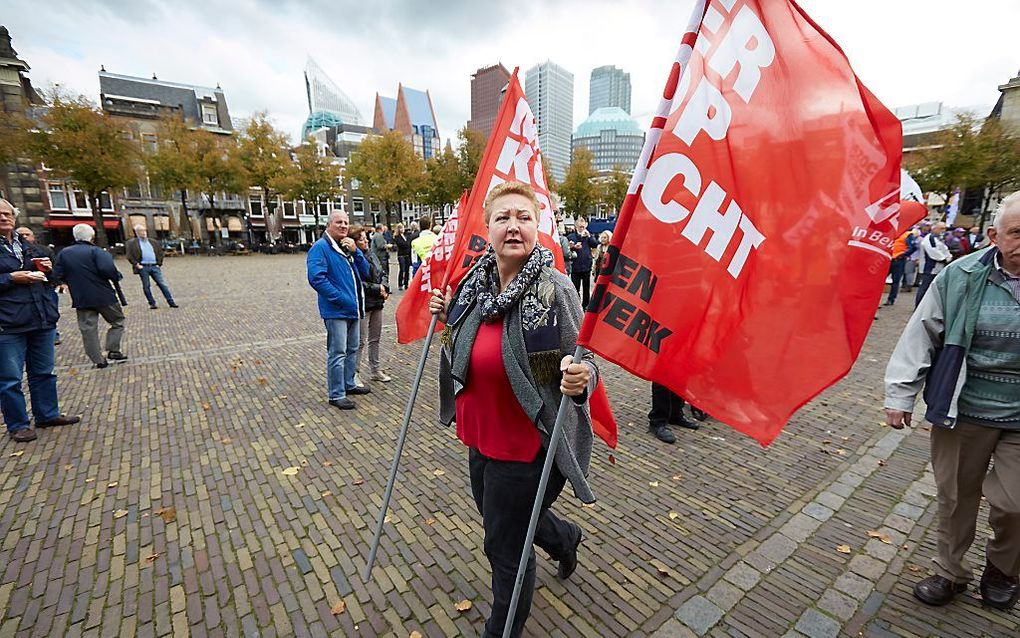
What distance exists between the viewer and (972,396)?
2613mm

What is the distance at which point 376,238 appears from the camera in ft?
43.5

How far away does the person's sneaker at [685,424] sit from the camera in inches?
212

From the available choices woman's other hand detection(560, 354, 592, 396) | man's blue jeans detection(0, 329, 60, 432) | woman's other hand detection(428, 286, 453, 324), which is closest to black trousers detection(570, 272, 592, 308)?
woman's other hand detection(428, 286, 453, 324)

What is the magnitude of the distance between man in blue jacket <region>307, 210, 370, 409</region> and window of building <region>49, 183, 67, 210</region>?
49.5 metres

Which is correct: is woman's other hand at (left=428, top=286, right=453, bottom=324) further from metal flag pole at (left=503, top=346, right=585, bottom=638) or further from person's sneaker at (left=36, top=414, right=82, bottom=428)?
person's sneaker at (left=36, top=414, right=82, bottom=428)

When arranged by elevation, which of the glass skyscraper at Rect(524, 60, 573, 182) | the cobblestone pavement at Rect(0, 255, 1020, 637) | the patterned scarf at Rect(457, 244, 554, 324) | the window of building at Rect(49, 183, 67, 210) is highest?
the glass skyscraper at Rect(524, 60, 573, 182)

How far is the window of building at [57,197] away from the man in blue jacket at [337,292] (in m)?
49.5

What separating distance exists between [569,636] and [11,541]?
159 inches

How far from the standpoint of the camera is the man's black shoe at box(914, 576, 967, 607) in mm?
2830

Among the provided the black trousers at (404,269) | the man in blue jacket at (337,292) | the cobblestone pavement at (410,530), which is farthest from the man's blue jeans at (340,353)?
the black trousers at (404,269)

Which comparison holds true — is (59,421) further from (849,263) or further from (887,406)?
(887,406)

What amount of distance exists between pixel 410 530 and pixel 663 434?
9.28ft

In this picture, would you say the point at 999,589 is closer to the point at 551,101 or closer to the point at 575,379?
the point at 575,379

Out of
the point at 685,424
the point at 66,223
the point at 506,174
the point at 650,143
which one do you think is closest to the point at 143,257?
the point at 506,174
